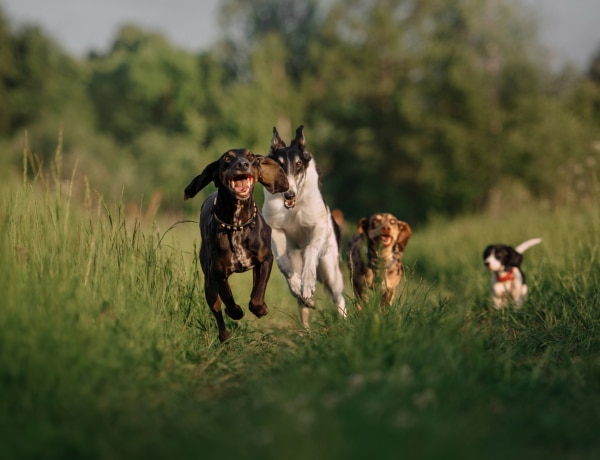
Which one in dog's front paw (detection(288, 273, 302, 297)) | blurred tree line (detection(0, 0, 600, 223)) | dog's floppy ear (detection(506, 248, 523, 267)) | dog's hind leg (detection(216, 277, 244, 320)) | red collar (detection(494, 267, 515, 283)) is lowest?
dog's hind leg (detection(216, 277, 244, 320))

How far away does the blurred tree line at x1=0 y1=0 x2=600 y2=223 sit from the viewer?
78.8ft

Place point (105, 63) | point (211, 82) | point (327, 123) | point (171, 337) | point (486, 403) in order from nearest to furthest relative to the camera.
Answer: point (486, 403) < point (171, 337) < point (327, 123) < point (211, 82) < point (105, 63)

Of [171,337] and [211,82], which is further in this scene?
[211,82]

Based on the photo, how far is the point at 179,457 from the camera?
299cm

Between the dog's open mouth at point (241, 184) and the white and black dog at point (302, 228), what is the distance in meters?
0.96

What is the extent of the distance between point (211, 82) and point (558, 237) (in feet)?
137

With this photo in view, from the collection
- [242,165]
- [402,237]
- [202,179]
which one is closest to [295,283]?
[402,237]

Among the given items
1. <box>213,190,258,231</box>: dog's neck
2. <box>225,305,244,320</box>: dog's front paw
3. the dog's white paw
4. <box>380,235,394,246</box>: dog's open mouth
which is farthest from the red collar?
<box>213,190,258,231</box>: dog's neck

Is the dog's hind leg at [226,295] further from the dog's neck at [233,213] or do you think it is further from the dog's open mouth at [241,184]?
the dog's open mouth at [241,184]

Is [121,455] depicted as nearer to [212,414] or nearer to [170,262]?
[212,414]

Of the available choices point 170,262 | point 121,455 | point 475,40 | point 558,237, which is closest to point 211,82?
point 475,40

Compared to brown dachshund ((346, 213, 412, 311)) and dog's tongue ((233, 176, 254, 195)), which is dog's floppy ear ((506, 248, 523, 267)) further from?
dog's tongue ((233, 176, 254, 195))

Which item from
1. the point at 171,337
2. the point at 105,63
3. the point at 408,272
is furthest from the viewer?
the point at 105,63

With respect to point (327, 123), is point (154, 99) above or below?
above
